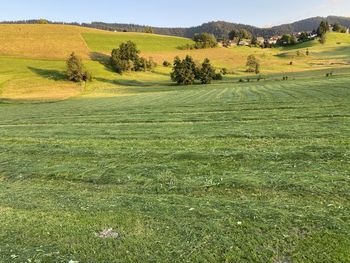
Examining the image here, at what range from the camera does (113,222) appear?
10203 millimetres

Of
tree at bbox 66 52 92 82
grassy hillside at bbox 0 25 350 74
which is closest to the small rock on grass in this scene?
tree at bbox 66 52 92 82

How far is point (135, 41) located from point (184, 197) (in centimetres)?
14749

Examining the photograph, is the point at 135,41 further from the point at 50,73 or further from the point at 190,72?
the point at 190,72

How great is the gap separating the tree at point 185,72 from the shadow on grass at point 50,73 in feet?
91.2

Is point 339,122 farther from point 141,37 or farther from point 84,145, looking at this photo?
point 141,37

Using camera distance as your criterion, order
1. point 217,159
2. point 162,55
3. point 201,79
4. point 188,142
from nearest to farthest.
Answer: point 217,159
point 188,142
point 201,79
point 162,55

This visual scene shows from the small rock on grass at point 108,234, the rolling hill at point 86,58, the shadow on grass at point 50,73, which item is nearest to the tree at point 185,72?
the rolling hill at point 86,58

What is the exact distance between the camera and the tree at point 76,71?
96.6 metres

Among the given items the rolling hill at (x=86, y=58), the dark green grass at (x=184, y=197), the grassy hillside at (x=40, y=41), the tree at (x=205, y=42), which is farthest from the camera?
the tree at (x=205, y=42)

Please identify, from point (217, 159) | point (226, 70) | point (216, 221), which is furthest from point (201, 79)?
point (216, 221)

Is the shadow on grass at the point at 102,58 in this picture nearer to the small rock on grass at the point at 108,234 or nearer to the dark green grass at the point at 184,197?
the dark green grass at the point at 184,197

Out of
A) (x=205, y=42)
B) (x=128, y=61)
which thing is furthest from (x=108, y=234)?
(x=205, y=42)

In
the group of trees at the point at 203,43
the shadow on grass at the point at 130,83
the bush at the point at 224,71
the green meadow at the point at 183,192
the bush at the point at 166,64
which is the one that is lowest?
the shadow on grass at the point at 130,83

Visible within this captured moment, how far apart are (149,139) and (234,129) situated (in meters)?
4.87
